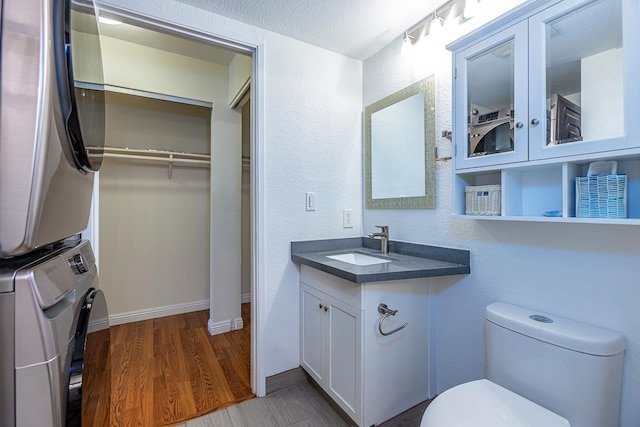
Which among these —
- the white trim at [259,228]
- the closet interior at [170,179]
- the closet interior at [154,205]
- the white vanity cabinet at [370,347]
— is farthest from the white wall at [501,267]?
the closet interior at [154,205]

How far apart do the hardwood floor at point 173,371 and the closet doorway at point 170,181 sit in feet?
0.71

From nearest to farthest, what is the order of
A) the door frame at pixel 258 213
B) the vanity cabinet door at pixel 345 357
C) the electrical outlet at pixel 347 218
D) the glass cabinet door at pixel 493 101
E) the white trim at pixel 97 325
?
the white trim at pixel 97 325
the glass cabinet door at pixel 493 101
the vanity cabinet door at pixel 345 357
the door frame at pixel 258 213
the electrical outlet at pixel 347 218

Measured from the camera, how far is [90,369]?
745 millimetres

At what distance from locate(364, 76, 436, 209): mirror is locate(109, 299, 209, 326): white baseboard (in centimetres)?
218

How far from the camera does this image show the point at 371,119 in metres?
2.03

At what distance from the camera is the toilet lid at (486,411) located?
892 mm

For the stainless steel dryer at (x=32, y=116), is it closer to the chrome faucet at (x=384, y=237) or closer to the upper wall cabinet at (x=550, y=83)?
the upper wall cabinet at (x=550, y=83)

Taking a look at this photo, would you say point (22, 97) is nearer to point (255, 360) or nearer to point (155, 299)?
point (255, 360)

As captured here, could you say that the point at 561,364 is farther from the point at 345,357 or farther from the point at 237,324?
the point at 237,324

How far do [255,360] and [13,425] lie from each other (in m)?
1.36

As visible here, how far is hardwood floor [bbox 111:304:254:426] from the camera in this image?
160 cm

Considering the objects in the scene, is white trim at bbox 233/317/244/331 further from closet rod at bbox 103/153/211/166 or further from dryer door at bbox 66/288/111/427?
dryer door at bbox 66/288/111/427

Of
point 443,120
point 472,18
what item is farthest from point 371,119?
point 472,18

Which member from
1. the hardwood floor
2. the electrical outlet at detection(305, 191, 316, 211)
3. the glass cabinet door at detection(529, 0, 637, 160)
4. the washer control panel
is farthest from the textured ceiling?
the hardwood floor
